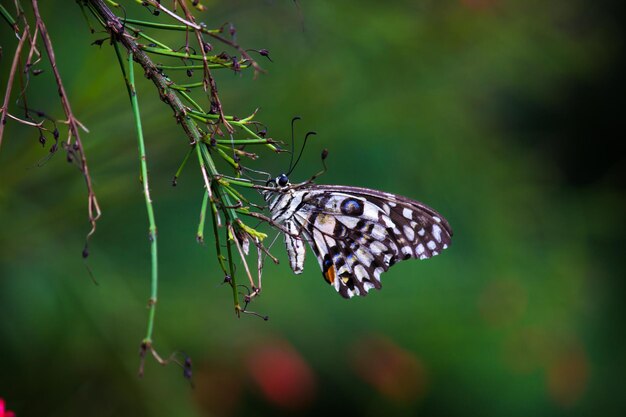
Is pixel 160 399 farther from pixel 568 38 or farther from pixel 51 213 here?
pixel 568 38

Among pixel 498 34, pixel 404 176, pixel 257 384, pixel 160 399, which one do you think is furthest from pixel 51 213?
pixel 498 34

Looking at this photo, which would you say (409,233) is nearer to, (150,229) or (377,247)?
(377,247)

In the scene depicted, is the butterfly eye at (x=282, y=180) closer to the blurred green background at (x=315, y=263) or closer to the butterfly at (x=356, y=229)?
the butterfly at (x=356, y=229)

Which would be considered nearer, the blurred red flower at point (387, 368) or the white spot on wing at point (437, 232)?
the white spot on wing at point (437, 232)

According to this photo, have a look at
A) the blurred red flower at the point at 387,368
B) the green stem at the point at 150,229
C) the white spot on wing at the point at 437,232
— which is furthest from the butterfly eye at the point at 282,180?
the blurred red flower at the point at 387,368

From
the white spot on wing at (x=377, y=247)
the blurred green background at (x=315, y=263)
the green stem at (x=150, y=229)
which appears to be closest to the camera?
the green stem at (x=150, y=229)

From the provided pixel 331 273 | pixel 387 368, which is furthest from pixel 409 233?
pixel 387 368
